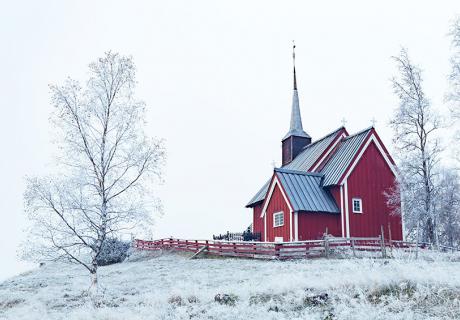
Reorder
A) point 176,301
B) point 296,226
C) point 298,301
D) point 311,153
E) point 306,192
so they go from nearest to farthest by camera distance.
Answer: point 298,301, point 176,301, point 296,226, point 306,192, point 311,153

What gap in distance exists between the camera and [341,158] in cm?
3150

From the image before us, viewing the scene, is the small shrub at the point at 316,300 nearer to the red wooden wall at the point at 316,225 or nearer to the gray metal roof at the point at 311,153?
the red wooden wall at the point at 316,225

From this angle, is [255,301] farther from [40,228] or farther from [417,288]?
[40,228]

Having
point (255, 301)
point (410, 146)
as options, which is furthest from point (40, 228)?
point (410, 146)

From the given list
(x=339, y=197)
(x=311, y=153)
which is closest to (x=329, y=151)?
(x=311, y=153)

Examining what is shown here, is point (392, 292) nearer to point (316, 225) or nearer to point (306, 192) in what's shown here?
point (316, 225)

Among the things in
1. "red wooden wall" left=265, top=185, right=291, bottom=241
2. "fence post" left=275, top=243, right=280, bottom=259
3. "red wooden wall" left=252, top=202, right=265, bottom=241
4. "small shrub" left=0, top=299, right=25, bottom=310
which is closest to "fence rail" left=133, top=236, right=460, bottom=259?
"fence post" left=275, top=243, right=280, bottom=259

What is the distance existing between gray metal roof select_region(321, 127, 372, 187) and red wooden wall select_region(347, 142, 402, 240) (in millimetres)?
731

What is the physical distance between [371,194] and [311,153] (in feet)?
23.3

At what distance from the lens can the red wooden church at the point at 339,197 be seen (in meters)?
28.7

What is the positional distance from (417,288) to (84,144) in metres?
11.9

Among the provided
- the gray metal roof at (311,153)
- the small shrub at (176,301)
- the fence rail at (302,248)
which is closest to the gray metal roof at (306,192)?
the fence rail at (302,248)

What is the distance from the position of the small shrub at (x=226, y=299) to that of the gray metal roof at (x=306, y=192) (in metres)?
15.1

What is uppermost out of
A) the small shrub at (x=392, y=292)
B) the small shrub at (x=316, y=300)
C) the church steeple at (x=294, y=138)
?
the church steeple at (x=294, y=138)
